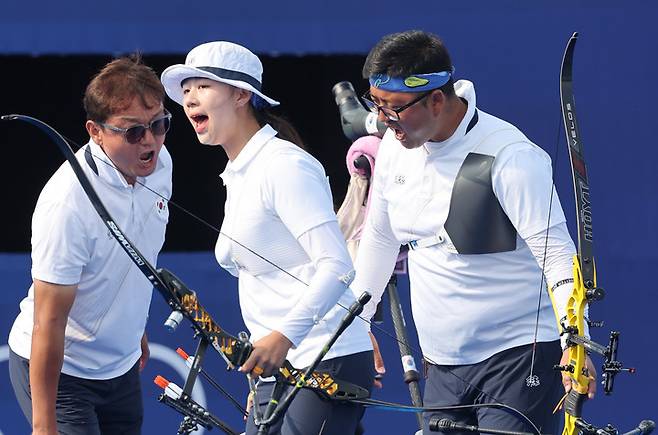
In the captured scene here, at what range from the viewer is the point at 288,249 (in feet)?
12.2

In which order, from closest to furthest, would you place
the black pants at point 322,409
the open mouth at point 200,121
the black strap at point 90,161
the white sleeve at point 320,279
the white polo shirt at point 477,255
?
1. the white sleeve at point 320,279
2. the white polo shirt at point 477,255
3. the black pants at point 322,409
4. the open mouth at point 200,121
5. the black strap at point 90,161

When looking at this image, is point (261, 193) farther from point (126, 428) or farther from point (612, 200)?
point (612, 200)

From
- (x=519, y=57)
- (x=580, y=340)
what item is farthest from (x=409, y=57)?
(x=519, y=57)

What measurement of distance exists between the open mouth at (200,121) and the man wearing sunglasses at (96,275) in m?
0.16

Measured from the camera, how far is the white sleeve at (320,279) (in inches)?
139

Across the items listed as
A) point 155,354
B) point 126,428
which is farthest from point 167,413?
point 126,428

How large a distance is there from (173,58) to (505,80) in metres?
1.42

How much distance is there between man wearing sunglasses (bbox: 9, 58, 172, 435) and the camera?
3.81 metres

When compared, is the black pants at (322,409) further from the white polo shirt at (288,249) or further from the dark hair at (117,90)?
the dark hair at (117,90)

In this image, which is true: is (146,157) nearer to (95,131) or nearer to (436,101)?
(95,131)

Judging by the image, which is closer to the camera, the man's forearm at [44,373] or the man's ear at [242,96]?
the man's forearm at [44,373]

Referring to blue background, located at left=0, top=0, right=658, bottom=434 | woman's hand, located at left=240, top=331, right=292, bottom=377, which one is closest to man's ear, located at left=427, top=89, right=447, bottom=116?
woman's hand, located at left=240, top=331, right=292, bottom=377

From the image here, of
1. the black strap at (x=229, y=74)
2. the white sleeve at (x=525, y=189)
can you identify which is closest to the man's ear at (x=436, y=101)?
the white sleeve at (x=525, y=189)

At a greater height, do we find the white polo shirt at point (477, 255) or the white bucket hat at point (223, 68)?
the white bucket hat at point (223, 68)
